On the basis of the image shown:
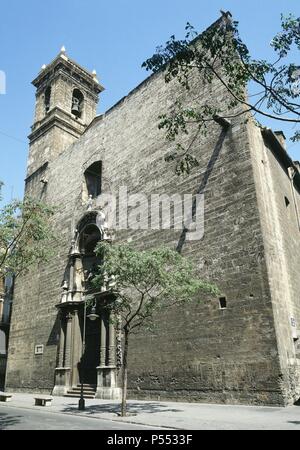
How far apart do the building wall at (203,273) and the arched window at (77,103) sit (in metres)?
7.68

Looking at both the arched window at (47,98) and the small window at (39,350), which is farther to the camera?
the arched window at (47,98)

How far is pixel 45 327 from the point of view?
18.8 m

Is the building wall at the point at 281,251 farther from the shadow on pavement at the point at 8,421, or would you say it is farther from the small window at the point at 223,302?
the shadow on pavement at the point at 8,421

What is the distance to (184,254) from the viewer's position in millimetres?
13008

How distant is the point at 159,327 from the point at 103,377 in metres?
3.24

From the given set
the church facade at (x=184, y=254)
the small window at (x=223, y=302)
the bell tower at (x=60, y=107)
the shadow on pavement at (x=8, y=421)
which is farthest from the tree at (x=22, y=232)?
the bell tower at (x=60, y=107)

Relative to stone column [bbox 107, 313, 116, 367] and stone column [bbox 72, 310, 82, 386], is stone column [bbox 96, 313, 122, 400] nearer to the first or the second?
stone column [bbox 107, 313, 116, 367]

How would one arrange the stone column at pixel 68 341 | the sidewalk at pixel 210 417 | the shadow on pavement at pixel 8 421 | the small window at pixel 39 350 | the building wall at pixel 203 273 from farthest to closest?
the small window at pixel 39 350
the stone column at pixel 68 341
the building wall at pixel 203 273
the shadow on pavement at pixel 8 421
the sidewalk at pixel 210 417

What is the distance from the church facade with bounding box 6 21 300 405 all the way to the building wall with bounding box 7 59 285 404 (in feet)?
0.13

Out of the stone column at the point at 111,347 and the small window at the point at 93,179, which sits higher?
the small window at the point at 93,179

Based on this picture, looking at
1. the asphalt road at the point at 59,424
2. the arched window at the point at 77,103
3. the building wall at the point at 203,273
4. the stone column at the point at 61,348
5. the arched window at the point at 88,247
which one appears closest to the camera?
the asphalt road at the point at 59,424

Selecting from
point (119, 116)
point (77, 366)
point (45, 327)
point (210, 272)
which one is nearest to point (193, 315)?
point (210, 272)

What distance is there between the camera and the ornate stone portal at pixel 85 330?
14.4 meters

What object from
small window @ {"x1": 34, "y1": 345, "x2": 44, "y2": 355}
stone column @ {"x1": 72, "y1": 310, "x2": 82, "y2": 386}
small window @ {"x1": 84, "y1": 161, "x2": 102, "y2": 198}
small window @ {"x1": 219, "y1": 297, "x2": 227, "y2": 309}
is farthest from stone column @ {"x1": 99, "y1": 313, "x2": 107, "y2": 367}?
small window @ {"x1": 84, "y1": 161, "x2": 102, "y2": 198}
